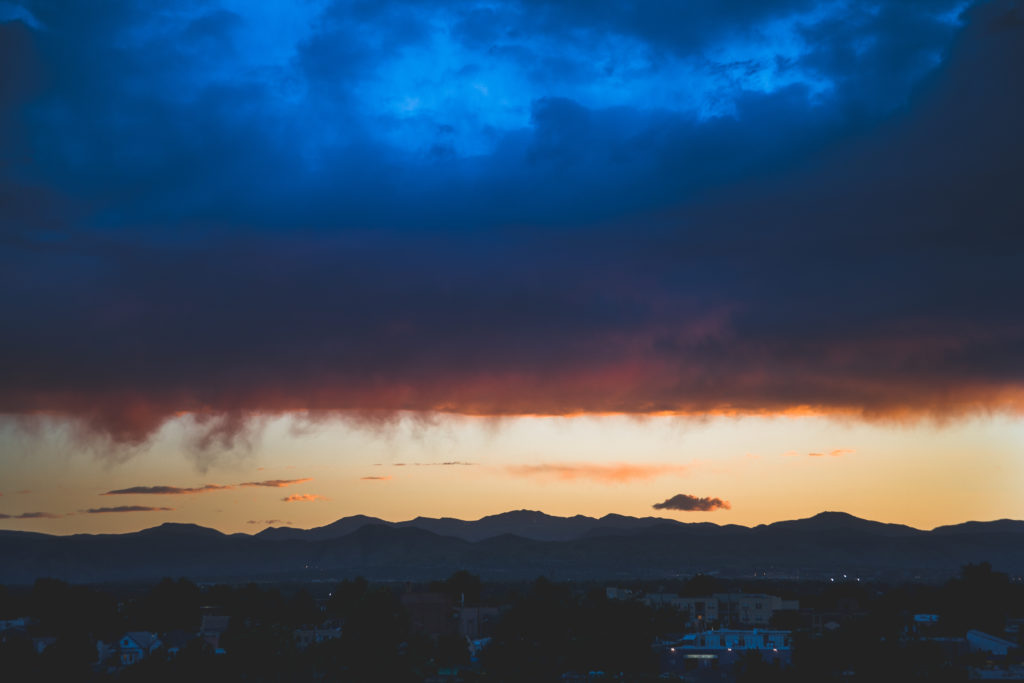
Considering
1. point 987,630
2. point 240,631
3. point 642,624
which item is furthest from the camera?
point 987,630

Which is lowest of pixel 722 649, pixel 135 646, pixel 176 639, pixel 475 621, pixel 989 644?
pixel 722 649

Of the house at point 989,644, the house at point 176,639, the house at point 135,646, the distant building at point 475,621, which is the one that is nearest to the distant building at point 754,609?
the distant building at point 475,621

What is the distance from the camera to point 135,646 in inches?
Result: 4254

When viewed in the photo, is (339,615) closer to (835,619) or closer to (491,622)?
(491,622)

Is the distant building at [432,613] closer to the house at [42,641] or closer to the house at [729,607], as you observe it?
the house at [729,607]

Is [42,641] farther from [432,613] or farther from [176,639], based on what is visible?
[432,613]

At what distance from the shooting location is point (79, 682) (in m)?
84.5

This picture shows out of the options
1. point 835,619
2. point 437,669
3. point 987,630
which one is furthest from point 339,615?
point 987,630

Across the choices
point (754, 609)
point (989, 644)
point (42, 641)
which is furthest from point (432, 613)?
point (989, 644)

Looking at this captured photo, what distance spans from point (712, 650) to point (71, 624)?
67553 millimetres

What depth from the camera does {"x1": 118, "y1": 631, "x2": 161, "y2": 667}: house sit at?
346 feet

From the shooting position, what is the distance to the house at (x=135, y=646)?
105375 millimetres

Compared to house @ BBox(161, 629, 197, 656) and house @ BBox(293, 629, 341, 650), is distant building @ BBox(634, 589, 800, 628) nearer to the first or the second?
house @ BBox(293, 629, 341, 650)

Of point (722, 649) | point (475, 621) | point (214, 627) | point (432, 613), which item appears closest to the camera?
point (722, 649)
